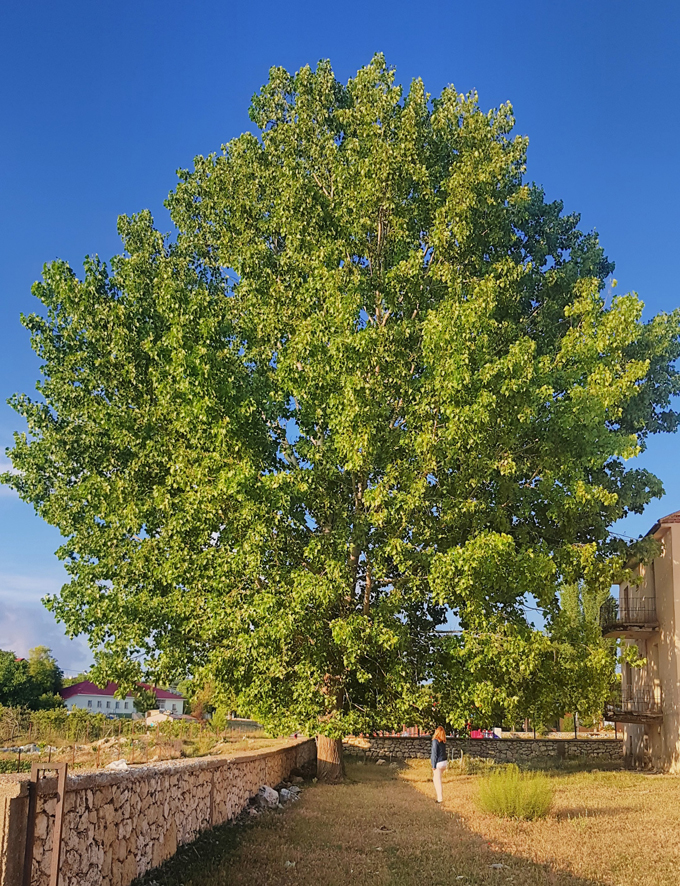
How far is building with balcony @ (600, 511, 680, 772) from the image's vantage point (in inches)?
1085

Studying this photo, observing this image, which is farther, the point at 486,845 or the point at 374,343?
the point at 374,343

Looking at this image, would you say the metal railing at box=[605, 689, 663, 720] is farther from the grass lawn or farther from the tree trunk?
the grass lawn

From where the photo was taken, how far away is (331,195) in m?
22.5

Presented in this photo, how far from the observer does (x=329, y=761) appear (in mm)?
21297

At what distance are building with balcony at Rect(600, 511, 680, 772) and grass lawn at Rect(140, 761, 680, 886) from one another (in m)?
12.2

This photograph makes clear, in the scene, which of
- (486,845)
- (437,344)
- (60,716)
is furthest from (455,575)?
(60,716)

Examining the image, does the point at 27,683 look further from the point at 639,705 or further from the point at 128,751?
the point at 639,705

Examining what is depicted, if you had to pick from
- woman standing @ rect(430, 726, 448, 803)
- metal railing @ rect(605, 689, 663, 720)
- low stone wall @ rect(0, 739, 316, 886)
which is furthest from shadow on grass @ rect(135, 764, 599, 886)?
metal railing @ rect(605, 689, 663, 720)

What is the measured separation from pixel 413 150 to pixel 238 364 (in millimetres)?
7347

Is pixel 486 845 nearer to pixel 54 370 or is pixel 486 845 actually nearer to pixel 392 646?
pixel 392 646

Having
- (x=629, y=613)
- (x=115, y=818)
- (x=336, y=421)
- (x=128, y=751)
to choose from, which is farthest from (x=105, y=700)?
(x=115, y=818)

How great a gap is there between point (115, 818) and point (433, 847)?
4.86 metres

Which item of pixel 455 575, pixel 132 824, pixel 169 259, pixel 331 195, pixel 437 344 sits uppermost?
pixel 331 195

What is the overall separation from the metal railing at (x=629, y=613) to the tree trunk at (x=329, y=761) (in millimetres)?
13272
